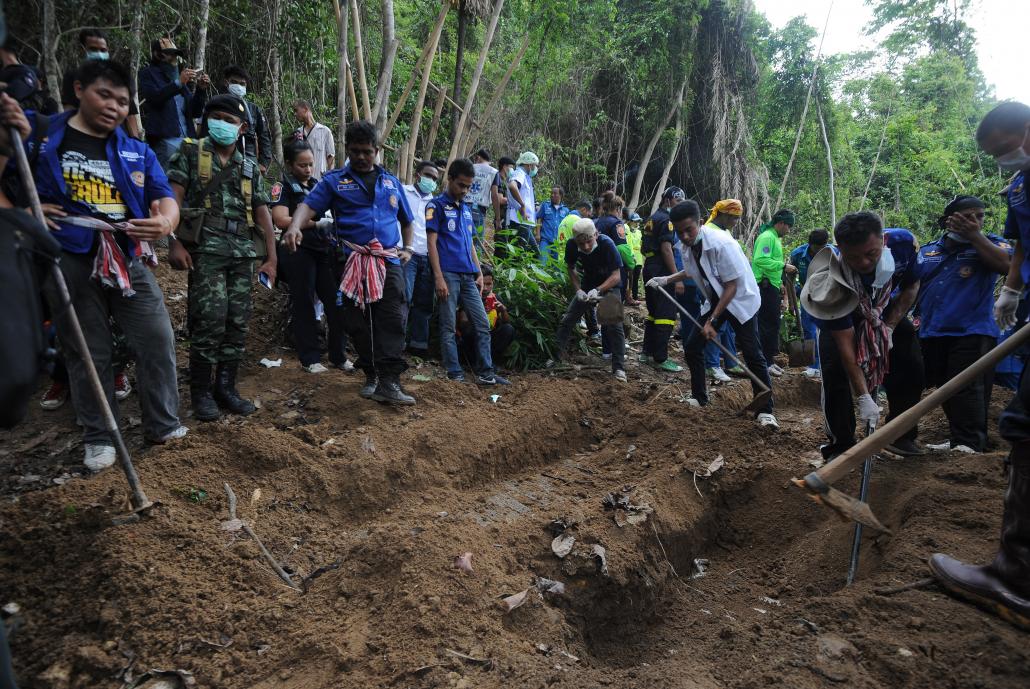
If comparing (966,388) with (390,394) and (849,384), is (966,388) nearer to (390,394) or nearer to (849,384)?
(849,384)

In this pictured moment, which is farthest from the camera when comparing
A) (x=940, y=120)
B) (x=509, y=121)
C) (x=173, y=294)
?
(x=940, y=120)

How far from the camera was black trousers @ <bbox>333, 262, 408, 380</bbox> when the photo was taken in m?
4.44

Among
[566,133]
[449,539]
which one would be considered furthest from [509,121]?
[449,539]

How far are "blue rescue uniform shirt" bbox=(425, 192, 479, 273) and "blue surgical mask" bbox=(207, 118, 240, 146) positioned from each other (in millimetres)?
1794

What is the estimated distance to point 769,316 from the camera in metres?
7.20

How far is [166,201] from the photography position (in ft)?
10.6

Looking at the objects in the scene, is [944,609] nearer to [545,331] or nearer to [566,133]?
[545,331]

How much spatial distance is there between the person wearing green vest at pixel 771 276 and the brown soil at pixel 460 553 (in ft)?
8.47

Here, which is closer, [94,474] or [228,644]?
[228,644]

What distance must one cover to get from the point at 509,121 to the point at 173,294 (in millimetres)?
9805

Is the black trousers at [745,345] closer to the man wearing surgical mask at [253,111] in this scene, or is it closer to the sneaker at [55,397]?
the man wearing surgical mask at [253,111]

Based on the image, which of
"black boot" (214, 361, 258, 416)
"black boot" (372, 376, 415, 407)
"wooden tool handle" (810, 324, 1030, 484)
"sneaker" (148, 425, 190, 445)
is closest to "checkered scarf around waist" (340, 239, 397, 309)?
"black boot" (372, 376, 415, 407)

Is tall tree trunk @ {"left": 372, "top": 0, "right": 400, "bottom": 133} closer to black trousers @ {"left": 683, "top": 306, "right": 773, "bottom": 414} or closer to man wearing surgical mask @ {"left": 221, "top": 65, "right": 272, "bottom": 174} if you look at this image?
man wearing surgical mask @ {"left": 221, "top": 65, "right": 272, "bottom": 174}

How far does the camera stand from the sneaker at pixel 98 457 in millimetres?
3219
